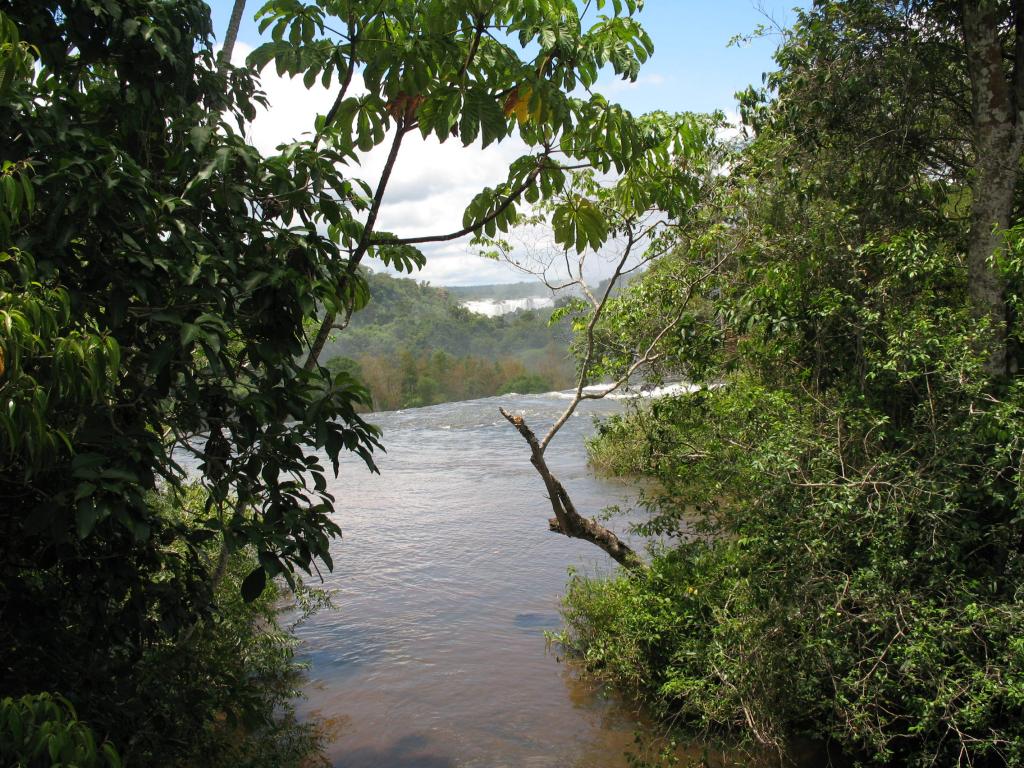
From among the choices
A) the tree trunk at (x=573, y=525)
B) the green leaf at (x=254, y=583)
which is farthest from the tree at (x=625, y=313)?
the green leaf at (x=254, y=583)

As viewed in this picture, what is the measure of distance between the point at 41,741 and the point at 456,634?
238 inches

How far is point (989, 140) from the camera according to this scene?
4.59m

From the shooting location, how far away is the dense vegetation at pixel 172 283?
6.66 feet

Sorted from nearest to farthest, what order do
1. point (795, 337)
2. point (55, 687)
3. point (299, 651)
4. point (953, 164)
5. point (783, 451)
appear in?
point (55, 687) → point (783, 451) → point (795, 337) → point (953, 164) → point (299, 651)

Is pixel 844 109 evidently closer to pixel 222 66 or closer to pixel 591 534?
pixel 591 534

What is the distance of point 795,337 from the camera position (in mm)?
4855

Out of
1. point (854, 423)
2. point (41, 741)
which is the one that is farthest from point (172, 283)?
point (854, 423)

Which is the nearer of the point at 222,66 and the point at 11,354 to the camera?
the point at 11,354

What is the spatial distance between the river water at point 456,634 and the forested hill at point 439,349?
1088 cm

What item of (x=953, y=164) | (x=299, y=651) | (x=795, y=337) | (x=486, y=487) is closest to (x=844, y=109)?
(x=953, y=164)

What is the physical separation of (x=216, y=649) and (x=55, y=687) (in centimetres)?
197

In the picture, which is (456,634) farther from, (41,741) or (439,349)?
(439,349)

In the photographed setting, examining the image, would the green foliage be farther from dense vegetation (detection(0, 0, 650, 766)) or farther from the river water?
the river water

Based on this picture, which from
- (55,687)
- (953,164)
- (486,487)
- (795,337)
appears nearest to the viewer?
(55,687)
